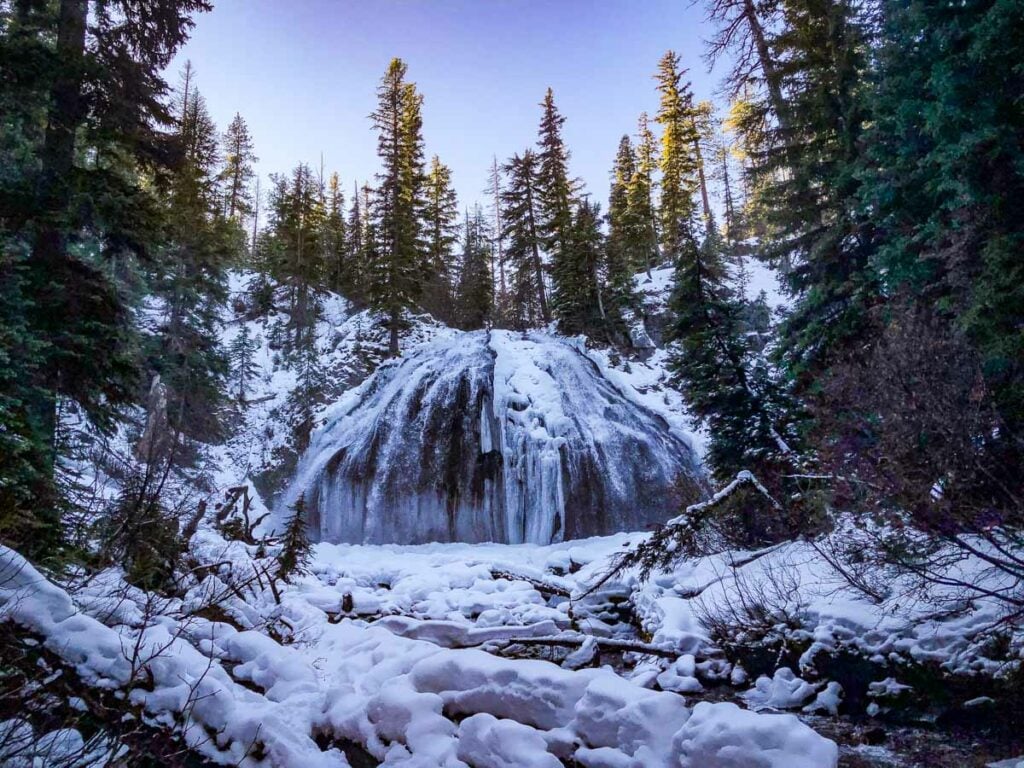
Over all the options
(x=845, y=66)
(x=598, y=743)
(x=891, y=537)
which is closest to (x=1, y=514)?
(x=598, y=743)

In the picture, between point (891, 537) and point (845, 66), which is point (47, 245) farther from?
point (845, 66)

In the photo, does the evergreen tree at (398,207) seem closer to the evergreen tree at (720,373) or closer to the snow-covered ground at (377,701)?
the evergreen tree at (720,373)

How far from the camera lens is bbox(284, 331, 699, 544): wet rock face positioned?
550 inches

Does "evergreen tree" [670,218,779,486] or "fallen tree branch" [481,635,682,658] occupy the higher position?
"evergreen tree" [670,218,779,486]

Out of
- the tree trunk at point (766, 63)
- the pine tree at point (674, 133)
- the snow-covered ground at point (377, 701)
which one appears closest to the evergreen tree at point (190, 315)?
the snow-covered ground at point (377, 701)

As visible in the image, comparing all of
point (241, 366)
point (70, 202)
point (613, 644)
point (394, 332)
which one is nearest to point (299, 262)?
point (241, 366)

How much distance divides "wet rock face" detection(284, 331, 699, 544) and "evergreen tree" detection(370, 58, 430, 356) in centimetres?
685

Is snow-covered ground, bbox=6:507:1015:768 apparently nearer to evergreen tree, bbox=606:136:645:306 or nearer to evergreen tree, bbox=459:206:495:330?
evergreen tree, bbox=606:136:645:306

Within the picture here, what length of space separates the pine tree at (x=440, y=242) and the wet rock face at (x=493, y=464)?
12.7 meters

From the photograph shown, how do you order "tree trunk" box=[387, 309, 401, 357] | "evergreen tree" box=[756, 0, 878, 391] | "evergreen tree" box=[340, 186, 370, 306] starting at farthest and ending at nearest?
"evergreen tree" box=[340, 186, 370, 306] < "tree trunk" box=[387, 309, 401, 357] < "evergreen tree" box=[756, 0, 878, 391]

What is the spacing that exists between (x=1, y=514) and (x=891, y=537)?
7723 mm

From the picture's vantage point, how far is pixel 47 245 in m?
7.76

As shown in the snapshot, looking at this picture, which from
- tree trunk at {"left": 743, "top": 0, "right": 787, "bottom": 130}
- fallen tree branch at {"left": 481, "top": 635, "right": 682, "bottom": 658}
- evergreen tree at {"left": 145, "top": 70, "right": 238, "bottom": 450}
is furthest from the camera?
evergreen tree at {"left": 145, "top": 70, "right": 238, "bottom": 450}

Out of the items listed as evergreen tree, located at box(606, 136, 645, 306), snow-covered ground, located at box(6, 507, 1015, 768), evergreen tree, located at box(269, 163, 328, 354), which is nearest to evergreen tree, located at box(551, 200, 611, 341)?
evergreen tree, located at box(606, 136, 645, 306)
